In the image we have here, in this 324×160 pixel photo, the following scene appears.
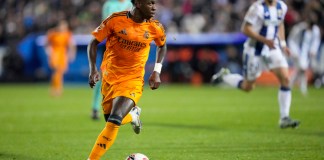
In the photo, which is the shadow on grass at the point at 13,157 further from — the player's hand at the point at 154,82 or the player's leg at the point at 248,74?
the player's leg at the point at 248,74

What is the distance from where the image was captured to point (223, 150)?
929 cm

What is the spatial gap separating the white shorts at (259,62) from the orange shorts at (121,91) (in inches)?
175

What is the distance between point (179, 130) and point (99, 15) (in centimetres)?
1851

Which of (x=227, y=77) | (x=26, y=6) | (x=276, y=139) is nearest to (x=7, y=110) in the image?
(x=227, y=77)

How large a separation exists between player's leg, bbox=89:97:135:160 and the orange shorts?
13 centimetres

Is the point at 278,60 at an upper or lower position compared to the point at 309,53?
upper

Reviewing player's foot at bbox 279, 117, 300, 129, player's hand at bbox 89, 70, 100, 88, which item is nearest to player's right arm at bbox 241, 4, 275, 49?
player's foot at bbox 279, 117, 300, 129

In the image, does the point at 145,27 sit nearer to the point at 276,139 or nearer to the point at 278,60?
the point at 276,139

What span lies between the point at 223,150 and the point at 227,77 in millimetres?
5045

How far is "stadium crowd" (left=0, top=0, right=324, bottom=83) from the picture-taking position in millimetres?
27266

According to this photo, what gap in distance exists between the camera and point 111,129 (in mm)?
7602

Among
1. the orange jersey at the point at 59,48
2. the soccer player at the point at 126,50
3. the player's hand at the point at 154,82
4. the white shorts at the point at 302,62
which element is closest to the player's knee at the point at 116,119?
the soccer player at the point at 126,50

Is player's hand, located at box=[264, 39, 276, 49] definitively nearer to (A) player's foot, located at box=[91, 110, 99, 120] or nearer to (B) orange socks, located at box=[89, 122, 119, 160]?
(A) player's foot, located at box=[91, 110, 99, 120]

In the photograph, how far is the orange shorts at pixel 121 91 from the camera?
8.02 metres
